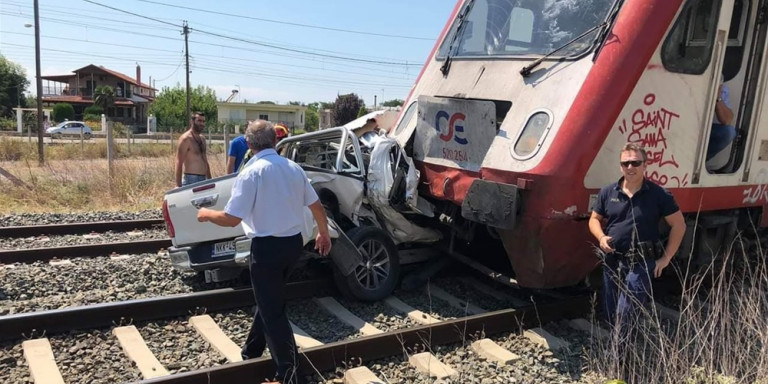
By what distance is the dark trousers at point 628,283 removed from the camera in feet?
13.7

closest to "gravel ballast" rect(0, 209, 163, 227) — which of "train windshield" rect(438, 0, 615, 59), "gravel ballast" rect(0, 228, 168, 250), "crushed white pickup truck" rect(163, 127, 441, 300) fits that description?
"gravel ballast" rect(0, 228, 168, 250)

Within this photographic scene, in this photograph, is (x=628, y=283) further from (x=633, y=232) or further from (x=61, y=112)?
(x=61, y=112)

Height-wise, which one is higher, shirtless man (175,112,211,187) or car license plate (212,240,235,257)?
shirtless man (175,112,211,187)

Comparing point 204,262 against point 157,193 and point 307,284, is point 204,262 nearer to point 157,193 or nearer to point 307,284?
point 307,284

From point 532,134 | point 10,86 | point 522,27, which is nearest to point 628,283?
point 532,134

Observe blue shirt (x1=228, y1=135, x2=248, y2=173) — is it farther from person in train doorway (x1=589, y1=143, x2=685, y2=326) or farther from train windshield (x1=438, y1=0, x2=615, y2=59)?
person in train doorway (x1=589, y1=143, x2=685, y2=326)

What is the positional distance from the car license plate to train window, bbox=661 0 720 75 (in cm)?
415

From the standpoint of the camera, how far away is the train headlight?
4.63 m

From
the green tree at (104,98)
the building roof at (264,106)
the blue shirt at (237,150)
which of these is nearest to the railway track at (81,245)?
the blue shirt at (237,150)

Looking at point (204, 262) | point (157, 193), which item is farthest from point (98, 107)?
point (204, 262)

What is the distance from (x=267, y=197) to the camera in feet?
12.3

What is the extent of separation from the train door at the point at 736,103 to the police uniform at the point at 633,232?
134cm

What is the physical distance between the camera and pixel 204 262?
5.57 meters

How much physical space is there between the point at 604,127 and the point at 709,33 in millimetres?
1424
